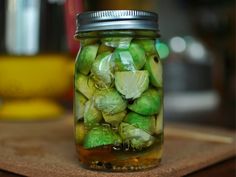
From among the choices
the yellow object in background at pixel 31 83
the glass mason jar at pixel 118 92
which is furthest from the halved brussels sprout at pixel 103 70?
the yellow object in background at pixel 31 83

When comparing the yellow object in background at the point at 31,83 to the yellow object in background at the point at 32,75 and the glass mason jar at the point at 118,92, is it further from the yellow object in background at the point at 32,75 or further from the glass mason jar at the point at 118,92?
the glass mason jar at the point at 118,92

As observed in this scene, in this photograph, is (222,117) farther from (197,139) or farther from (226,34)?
(226,34)

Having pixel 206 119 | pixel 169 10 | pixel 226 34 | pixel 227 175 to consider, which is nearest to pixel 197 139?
pixel 227 175

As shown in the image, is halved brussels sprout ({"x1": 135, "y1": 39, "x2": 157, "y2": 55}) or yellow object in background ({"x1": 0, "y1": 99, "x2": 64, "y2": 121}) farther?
yellow object in background ({"x1": 0, "y1": 99, "x2": 64, "y2": 121})

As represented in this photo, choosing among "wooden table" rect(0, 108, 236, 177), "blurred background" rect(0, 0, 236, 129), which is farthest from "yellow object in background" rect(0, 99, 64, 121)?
"wooden table" rect(0, 108, 236, 177)

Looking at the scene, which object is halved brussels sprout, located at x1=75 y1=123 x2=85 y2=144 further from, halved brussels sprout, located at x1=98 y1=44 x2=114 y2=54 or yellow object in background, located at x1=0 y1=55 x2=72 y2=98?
yellow object in background, located at x1=0 y1=55 x2=72 y2=98

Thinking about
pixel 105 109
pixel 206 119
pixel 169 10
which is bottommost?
pixel 206 119

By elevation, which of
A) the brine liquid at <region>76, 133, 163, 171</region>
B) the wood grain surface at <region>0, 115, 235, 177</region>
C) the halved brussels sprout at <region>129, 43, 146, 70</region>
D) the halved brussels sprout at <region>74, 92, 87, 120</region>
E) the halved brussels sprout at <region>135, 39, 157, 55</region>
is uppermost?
the halved brussels sprout at <region>135, 39, 157, 55</region>
